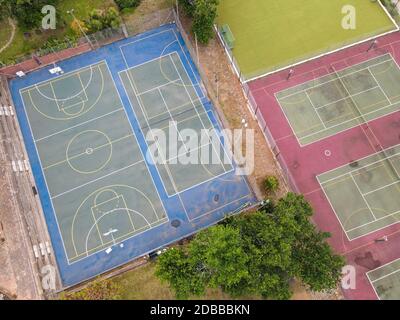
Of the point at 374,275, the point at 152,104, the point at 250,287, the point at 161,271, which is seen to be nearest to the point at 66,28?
the point at 152,104

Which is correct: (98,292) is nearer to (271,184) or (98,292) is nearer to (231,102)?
(271,184)

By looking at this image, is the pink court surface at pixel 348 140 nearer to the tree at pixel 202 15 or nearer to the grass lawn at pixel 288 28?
the grass lawn at pixel 288 28

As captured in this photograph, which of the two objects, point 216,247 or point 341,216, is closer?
point 216,247

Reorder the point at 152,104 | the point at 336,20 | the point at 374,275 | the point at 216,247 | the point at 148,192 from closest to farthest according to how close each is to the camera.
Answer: the point at 216,247 < the point at 374,275 < the point at 148,192 < the point at 152,104 < the point at 336,20

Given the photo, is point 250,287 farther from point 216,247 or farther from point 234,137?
point 234,137
